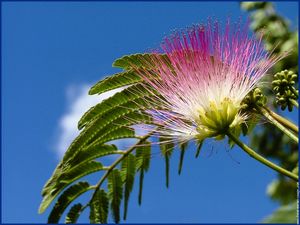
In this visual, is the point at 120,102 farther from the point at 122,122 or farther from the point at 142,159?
the point at 142,159

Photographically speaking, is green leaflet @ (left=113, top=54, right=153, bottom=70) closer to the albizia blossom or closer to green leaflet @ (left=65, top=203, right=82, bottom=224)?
the albizia blossom

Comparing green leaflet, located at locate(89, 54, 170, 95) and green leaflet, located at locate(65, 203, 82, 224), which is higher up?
green leaflet, located at locate(89, 54, 170, 95)

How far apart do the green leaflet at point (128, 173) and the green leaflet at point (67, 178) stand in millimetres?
112

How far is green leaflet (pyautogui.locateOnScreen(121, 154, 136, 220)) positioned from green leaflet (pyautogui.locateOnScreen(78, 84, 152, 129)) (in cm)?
46

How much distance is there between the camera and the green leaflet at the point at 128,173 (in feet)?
8.48

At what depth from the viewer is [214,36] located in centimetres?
189

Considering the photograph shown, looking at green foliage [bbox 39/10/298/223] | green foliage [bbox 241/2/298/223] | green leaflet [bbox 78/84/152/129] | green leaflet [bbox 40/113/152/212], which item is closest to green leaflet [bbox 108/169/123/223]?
green foliage [bbox 39/10/298/223]

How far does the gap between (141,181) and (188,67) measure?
0.85 meters

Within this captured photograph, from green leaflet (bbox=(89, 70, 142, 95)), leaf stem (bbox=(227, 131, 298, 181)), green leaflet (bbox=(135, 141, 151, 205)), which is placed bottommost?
leaf stem (bbox=(227, 131, 298, 181))

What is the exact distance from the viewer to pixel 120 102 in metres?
2.17

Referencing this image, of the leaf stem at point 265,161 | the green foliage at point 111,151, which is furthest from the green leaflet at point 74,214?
the leaf stem at point 265,161

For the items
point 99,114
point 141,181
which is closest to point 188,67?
point 99,114

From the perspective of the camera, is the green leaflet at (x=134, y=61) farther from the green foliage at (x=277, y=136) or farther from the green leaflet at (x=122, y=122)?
the green foliage at (x=277, y=136)

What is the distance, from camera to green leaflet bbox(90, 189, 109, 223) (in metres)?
2.59
